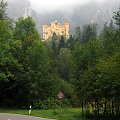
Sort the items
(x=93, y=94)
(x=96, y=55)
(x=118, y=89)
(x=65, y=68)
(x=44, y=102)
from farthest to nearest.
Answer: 1. (x=65, y=68)
2. (x=44, y=102)
3. (x=96, y=55)
4. (x=93, y=94)
5. (x=118, y=89)

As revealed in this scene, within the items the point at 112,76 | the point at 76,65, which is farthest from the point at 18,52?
the point at 112,76

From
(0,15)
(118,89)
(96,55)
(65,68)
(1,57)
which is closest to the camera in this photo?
(118,89)

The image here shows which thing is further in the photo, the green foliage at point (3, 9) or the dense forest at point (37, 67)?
the green foliage at point (3, 9)

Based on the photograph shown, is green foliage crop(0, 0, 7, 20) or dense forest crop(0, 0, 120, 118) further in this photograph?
green foliage crop(0, 0, 7, 20)

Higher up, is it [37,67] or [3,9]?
[3,9]

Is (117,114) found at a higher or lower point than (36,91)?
lower

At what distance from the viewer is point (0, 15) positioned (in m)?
70.8

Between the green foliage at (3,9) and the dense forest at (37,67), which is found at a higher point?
the green foliage at (3,9)

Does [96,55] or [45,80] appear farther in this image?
[45,80]

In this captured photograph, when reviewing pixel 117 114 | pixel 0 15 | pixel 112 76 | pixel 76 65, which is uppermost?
pixel 0 15

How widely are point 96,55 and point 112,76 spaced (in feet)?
32.5

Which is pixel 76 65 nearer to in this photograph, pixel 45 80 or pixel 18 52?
pixel 45 80

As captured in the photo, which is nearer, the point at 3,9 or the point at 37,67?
the point at 37,67

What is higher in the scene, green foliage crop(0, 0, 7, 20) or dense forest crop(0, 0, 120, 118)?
green foliage crop(0, 0, 7, 20)
